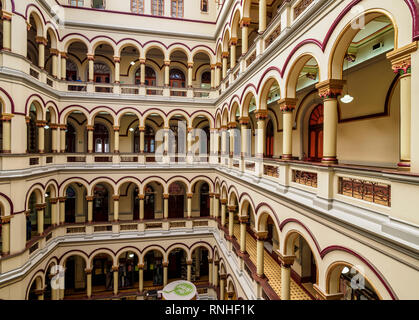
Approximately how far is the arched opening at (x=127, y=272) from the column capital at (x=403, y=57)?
57.6ft

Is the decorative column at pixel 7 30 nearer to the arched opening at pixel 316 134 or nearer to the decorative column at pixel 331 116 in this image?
the decorative column at pixel 331 116

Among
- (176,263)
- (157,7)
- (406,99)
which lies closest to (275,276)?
(406,99)

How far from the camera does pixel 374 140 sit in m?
7.37

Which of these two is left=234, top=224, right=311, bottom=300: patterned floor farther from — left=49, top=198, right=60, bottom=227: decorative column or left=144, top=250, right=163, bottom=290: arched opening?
left=49, top=198, right=60, bottom=227: decorative column

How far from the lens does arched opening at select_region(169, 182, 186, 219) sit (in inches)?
754

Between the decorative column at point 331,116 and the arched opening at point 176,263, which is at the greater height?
the decorative column at point 331,116

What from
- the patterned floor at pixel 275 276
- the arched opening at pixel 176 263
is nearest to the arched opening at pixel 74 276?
the arched opening at pixel 176 263

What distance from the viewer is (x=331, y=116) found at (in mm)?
5516

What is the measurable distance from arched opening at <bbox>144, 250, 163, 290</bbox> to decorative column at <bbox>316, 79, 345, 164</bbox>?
16216 mm

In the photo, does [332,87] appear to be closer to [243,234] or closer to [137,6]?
[243,234]

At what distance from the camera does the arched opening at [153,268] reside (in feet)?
59.5

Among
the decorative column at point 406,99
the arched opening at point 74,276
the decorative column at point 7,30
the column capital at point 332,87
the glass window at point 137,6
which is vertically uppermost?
the glass window at point 137,6

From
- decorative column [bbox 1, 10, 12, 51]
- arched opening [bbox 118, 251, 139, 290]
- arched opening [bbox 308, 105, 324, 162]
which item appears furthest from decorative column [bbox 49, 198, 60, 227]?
arched opening [bbox 308, 105, 324, 162]
